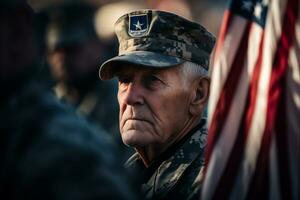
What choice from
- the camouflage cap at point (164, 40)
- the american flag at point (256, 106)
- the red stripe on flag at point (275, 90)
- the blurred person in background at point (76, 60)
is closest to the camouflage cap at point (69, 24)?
the blurred person in background at point (76, 60)

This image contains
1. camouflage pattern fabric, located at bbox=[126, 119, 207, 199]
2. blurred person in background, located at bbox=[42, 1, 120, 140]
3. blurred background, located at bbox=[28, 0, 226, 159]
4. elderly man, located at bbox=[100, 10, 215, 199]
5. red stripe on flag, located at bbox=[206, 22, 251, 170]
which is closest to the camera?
red stripe on flag, located at bbox=[206, 22, 251, 170]

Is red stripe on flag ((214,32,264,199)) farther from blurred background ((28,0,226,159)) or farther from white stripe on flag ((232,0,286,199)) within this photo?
blurred background ((28,0,226,159))

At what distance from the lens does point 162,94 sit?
17.4ft

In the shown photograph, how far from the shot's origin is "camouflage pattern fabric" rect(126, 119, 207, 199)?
4980 millimetres

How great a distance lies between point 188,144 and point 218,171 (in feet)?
3.47

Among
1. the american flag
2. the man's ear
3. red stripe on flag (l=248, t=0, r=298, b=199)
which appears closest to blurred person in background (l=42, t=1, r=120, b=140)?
the man's ear

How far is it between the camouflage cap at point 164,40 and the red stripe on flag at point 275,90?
3.99 ft

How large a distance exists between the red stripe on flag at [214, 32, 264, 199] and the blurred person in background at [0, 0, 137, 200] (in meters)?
1.02

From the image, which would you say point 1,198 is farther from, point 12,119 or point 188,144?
point 188,144

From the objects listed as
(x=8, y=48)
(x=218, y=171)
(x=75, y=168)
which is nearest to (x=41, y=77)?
(x=8, y=48)

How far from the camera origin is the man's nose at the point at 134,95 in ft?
17.3

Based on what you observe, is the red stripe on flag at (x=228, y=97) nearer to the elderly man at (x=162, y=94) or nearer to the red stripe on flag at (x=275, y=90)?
the red stripe on flag at (x=275, y=90)

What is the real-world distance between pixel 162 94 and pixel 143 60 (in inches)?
8.5

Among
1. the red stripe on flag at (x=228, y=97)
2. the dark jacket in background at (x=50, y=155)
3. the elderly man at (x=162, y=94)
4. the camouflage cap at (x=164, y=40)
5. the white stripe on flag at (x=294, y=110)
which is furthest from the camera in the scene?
the camouflage cap at (x=164, y=40)
